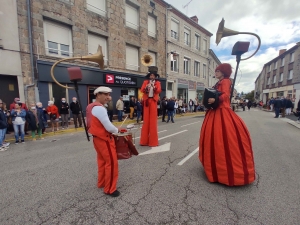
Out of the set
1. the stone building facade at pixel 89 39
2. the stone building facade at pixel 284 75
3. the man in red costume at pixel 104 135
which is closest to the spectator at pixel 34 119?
the stone building facade at pixel 89 39

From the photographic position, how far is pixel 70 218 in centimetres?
205

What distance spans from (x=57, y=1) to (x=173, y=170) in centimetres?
1120

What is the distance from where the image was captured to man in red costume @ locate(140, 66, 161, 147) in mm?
4977

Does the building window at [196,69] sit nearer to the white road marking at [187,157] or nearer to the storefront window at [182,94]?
the storefront window at [182,94]

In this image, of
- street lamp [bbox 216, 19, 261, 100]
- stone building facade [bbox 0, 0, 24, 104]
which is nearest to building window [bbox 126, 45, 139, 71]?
stone building facade [bbox 0, 0, 24, 104]

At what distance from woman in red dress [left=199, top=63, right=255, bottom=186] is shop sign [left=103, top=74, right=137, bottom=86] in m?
9.88

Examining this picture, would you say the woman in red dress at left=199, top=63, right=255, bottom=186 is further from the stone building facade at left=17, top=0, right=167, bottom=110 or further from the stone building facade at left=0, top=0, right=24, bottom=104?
the stone building facade at left=0, top=0, right=24, bottom=104

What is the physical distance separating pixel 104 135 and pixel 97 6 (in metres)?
12.1

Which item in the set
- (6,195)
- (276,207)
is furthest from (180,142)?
(6,195)

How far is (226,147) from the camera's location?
8.49 feet

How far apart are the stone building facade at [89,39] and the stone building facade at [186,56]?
1.77 metres

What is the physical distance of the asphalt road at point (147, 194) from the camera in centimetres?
206

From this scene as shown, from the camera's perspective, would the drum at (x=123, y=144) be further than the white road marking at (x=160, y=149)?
No

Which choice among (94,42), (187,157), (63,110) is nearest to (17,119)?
(63,110)
